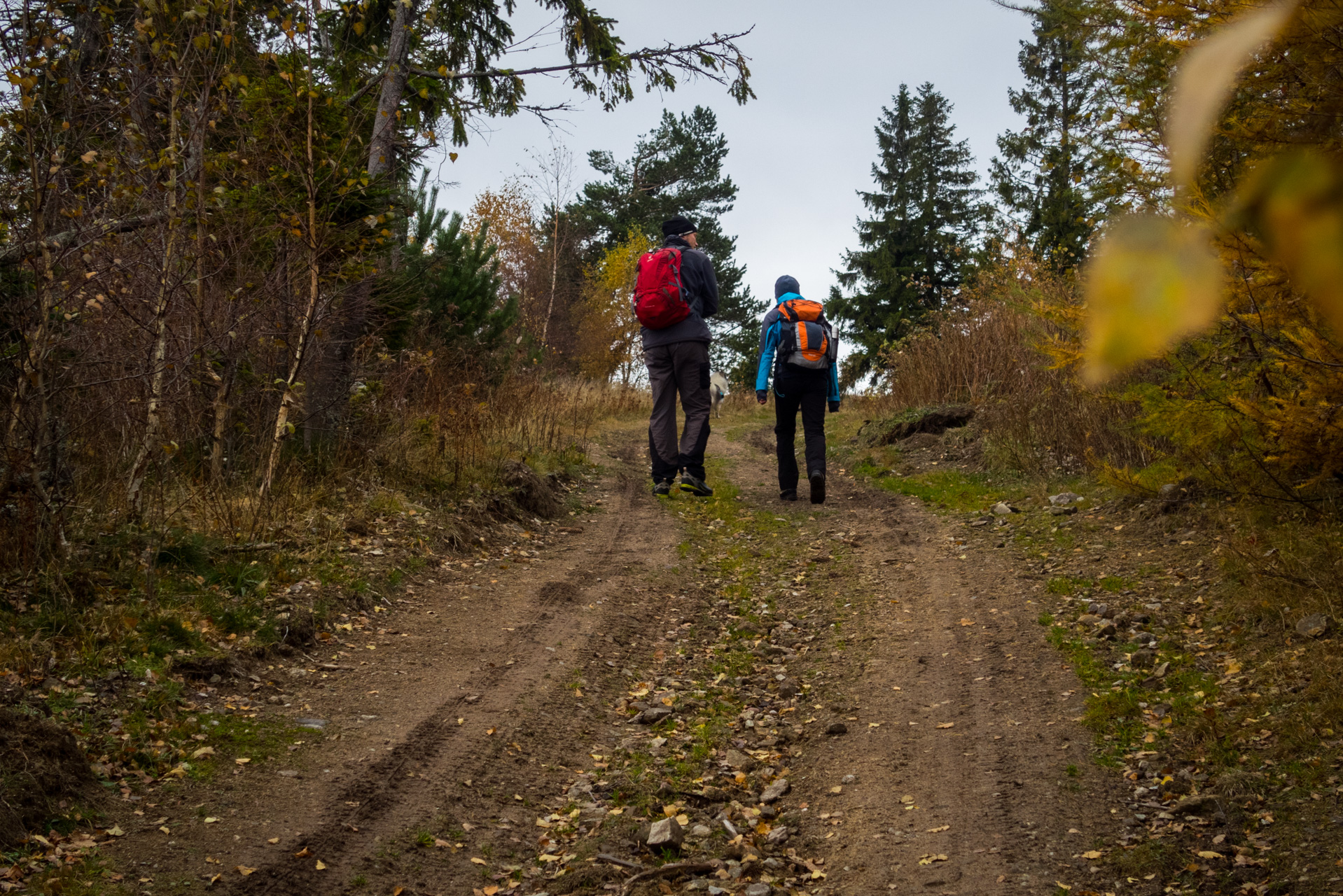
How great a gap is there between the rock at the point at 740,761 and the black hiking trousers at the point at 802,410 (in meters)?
4.60

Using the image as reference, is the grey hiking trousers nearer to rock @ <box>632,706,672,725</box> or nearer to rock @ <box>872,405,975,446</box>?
rock @ <box>632,706,672,725</box>

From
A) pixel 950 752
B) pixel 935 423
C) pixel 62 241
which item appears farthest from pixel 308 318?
pixel 935 423

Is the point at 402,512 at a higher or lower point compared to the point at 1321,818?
higher

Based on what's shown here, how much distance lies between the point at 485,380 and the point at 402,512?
4.93m

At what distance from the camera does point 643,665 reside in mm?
5031

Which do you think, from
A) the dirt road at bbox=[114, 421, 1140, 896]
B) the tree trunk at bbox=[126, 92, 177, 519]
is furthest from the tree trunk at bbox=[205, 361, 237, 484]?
the dirt road at bbox=[114, 421, 1140, 896]

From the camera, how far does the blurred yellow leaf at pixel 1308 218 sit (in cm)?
57

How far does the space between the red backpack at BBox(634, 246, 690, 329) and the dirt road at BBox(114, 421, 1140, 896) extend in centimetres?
244

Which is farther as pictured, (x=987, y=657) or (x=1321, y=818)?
(x=987, y=657)

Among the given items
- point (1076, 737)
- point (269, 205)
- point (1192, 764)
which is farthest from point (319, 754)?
point (269, 205)

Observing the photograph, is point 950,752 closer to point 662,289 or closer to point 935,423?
point 662,289

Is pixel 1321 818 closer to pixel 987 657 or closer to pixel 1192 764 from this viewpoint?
pixel 1192 764

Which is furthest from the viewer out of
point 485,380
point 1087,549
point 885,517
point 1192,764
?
point 485,380

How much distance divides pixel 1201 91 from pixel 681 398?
303 inches
